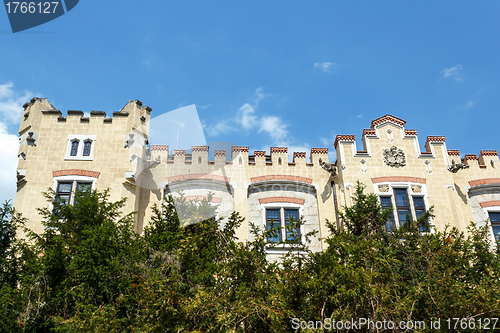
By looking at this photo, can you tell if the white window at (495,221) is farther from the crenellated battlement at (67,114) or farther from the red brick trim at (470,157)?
the crenellated battlement at (67,114)

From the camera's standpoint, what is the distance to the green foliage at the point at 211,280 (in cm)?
976

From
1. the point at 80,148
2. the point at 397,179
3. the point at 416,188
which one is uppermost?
the point at 80,148

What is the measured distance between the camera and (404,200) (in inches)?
706

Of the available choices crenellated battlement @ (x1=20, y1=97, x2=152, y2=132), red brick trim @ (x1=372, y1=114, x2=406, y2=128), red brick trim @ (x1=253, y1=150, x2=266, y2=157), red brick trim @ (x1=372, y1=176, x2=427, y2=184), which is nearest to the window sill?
crenellated battlement @ (x1=20, y1=97, x2=152, y2=132)

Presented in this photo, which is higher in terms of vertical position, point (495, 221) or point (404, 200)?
point (404, 200)

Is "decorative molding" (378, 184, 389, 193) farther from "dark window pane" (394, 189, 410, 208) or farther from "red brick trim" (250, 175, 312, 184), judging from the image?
"red brick trim" (250, 175, 312, 184)

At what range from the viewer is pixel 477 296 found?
10.4 m

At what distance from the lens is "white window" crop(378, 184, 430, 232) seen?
57.7 feet

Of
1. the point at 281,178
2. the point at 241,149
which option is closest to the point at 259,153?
the point at 241,149

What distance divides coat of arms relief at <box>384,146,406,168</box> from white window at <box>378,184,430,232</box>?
101 centimetres

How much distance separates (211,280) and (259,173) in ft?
26.5

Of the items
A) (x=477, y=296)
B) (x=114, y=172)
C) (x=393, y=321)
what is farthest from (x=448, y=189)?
(x=114, y=172)

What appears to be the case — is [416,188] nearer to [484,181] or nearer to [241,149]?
[484,181]

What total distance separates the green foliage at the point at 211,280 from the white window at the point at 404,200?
3.18 meters
